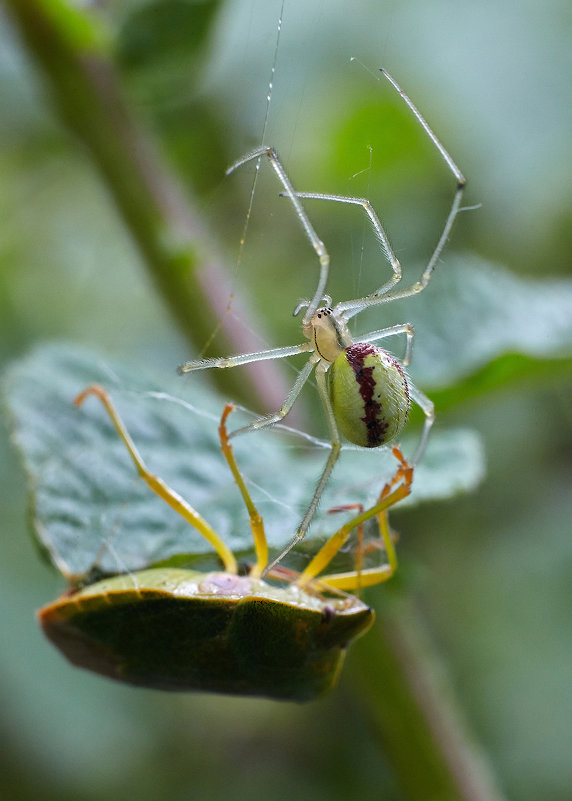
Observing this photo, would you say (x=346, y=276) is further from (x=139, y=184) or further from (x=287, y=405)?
(x=287, y=405)

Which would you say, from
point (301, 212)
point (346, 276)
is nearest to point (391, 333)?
point (301, 212)

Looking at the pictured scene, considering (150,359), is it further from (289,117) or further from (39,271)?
(289,117)

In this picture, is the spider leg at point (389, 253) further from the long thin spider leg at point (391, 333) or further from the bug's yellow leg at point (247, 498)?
the bug's yellow leg at point (247, 498)

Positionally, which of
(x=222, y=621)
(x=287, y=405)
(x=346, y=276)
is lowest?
(x=346, y=276)

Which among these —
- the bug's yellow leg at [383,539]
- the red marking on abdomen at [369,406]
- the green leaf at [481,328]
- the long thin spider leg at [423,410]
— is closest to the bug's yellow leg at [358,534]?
the bug's yellow leg at [383,539]

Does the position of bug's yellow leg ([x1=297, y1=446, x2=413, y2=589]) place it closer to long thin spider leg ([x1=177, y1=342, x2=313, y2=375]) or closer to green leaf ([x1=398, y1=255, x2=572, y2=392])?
long thin spider leg ([x1=177, y1=342, x2=313, y2=375])

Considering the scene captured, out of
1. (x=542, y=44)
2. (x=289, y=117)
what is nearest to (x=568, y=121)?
(x=542, y=44)
